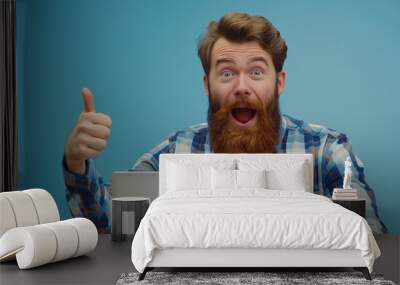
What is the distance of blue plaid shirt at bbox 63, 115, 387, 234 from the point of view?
285 inches

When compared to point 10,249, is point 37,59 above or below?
above

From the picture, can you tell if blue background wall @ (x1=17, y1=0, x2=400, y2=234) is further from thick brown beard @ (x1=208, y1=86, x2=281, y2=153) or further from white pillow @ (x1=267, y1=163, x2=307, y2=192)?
white pillow @ (x1=267, y1=163, x2=307, y2=192)

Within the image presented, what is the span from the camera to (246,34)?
7.26m

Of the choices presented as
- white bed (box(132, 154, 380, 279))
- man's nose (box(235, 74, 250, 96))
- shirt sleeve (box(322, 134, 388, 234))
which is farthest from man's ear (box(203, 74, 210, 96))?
white bed (box(132, 154, 380, 279))

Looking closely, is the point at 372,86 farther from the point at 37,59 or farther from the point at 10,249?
the point at 10,249

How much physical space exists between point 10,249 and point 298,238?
235 cm

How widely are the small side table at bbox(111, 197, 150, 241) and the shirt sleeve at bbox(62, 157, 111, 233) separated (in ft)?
2.50

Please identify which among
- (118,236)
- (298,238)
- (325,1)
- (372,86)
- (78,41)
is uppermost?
(325,1)

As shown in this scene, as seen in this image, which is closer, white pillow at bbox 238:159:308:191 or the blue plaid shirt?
white pillow at bbox 238:159:308:191

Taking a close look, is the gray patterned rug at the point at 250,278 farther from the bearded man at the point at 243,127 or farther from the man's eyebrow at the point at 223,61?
the man's eyebrow at the point at 223,61

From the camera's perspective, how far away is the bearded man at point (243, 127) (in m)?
7.22

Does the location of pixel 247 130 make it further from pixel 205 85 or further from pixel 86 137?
pixel 86 137

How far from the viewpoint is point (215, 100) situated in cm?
726

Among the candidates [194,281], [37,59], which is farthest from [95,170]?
[194,281]
